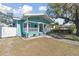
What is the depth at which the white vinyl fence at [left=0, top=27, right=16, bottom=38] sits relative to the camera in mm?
4820

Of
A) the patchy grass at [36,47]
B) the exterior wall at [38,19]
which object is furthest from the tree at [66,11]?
the patchy grass at [36,47]

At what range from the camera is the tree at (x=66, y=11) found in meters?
4.83

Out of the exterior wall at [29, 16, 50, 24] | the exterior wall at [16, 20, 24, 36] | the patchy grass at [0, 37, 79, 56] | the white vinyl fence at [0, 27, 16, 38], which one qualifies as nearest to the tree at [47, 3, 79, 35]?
the exterior wall at [29, 16, 50, 24]

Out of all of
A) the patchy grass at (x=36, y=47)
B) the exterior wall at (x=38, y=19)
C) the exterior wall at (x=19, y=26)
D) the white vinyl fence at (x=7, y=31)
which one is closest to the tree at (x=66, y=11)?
the exterior wall at (x=38, y=19)

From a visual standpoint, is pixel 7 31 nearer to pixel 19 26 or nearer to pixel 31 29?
pixel 19 26

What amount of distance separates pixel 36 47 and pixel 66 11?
764 mm

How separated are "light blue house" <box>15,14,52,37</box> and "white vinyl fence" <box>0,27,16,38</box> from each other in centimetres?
8

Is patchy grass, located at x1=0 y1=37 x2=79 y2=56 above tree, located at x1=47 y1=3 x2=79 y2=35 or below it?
below

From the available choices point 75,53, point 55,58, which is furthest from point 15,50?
point 75,53

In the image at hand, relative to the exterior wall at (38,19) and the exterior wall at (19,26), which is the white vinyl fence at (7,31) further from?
the exterior wall at (38,19)

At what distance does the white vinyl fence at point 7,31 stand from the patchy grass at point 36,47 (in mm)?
71

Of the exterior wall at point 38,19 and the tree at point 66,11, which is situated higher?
the tree at point 66,11

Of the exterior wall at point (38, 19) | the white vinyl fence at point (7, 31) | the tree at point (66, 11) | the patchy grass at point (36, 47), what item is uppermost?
the tree at point (66, 11)

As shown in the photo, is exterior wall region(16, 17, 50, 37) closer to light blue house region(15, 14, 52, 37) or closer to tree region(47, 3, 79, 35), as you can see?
light blue house region(15, 14, 52, 37)
